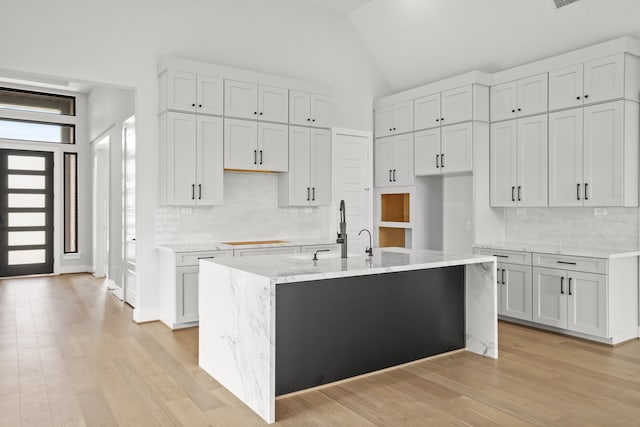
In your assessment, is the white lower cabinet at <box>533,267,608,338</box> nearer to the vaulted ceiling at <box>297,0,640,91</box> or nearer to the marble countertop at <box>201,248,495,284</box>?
the marble countertop at <box>201,248,495,284</box>

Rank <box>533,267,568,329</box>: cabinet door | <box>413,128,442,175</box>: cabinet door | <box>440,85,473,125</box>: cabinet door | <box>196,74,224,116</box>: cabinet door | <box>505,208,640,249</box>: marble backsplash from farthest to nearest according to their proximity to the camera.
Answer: <box>413,128,442,175</box>: cabinet door, <box>440,85,473,125</box>: cabinet door, <box>196,74,224,116</box>: cabinet door, <box>505,208,640,249</box>: marble backsplash, <box>533,267,568,329</box>: cabinet door

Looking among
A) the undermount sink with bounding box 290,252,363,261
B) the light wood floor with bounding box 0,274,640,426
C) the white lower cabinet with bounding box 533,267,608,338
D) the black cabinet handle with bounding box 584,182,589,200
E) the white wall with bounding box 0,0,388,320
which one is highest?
the white wall with bounding box 0,0,388,320

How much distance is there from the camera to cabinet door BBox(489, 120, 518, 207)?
5.66 metres

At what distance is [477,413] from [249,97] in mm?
4267

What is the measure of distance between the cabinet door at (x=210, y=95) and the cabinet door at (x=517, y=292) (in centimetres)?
378

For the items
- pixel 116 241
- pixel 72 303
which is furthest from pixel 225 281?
pixel 116 241

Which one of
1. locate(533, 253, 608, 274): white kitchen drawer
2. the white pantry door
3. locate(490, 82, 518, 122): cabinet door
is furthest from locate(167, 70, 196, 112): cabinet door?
locate(533, 253, 608, 274): white kitchen drawer

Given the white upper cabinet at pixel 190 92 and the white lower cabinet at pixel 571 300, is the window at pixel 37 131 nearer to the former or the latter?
the white upper cabinet at pixel 190 92

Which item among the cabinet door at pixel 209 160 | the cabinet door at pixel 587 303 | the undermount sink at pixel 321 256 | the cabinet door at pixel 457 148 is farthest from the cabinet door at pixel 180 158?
the cabinet door at pixel 587 303

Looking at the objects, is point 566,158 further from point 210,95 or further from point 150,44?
point 150,44

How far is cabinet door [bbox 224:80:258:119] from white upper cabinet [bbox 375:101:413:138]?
7.15 feet

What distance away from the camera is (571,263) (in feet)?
15.6

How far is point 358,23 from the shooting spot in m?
7.05

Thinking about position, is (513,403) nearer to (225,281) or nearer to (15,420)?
(225,281)
